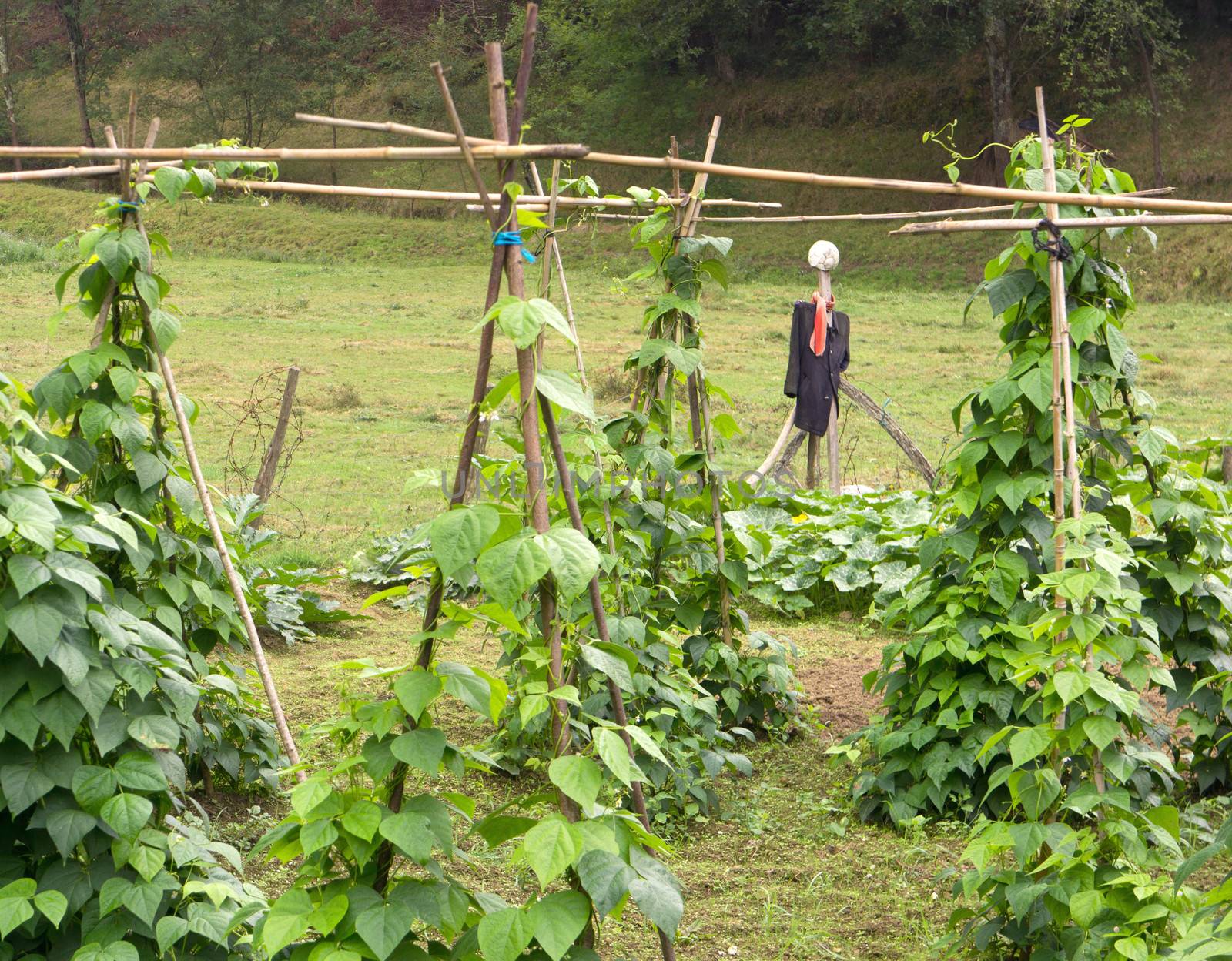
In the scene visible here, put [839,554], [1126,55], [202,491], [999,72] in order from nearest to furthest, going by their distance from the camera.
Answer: [202,491] → [839,554] → [999,72] → [1126,55]

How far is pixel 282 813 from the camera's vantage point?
4.30 meters

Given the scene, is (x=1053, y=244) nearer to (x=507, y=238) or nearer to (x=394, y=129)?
(x=507, y=238)

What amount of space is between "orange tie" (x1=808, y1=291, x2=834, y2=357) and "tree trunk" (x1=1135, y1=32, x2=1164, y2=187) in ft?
60.1

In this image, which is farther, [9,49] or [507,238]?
[9,49]

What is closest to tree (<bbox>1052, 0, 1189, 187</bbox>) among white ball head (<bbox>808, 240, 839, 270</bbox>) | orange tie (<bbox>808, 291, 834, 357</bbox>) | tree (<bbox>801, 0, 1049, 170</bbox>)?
tree (<bbox>801, 0, 1049, 170</bbox>)

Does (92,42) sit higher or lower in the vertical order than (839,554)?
higher

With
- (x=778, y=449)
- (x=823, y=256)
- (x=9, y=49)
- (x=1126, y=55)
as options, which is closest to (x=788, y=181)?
(x=778, y=449)

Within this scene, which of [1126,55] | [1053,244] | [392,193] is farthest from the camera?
[1126,55]

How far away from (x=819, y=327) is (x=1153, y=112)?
65.4ft

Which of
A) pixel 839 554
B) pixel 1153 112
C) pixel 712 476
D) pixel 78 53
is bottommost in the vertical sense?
pixel 839 554

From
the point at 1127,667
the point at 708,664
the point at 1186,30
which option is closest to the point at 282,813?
the point at 708,664

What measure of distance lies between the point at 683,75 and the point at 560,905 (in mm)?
32909

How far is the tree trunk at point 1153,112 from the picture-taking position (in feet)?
77.9

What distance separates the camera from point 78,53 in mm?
35250
